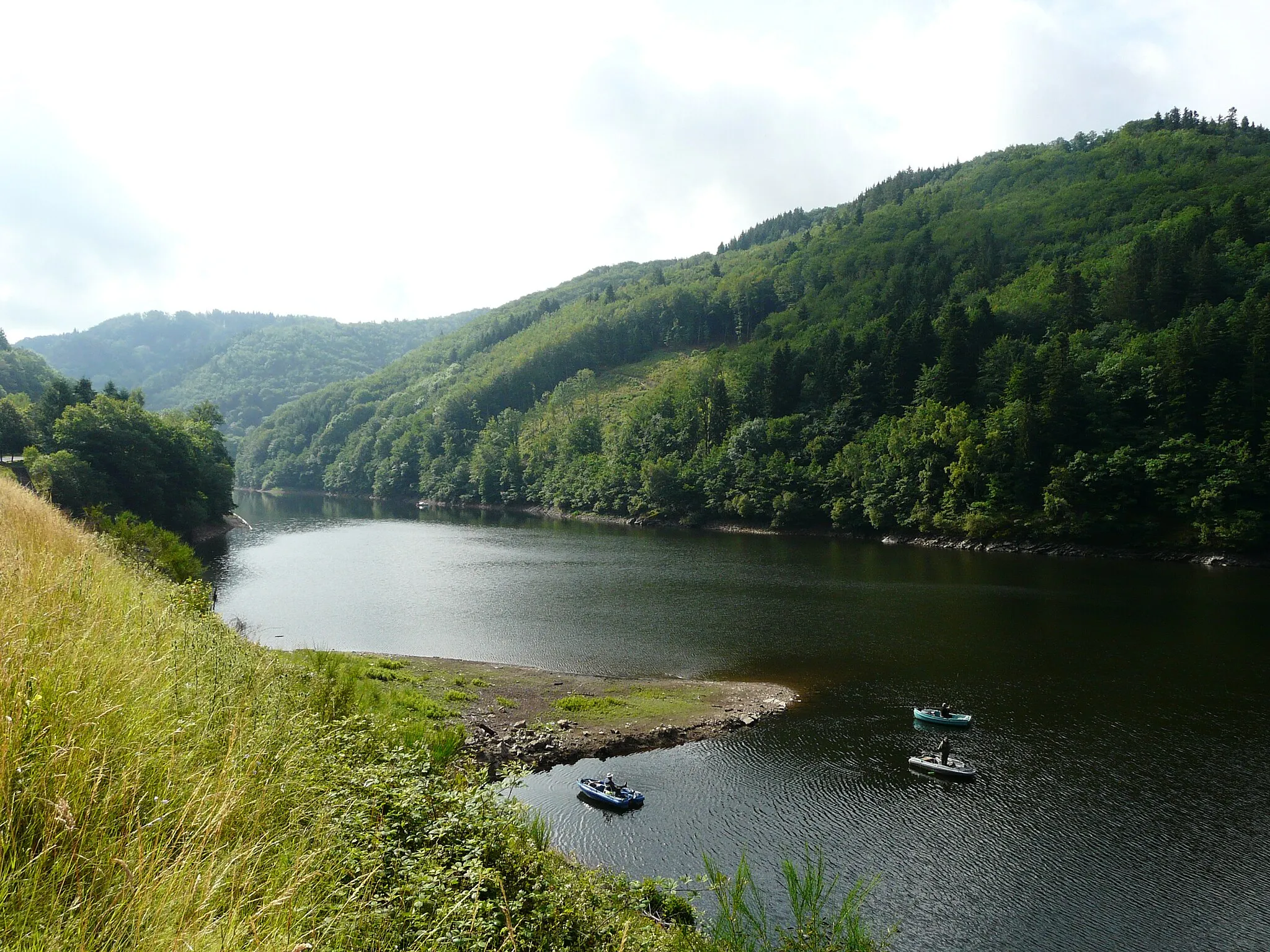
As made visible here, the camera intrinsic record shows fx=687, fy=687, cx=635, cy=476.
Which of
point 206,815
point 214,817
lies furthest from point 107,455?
point 214,817

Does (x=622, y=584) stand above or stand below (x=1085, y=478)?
below

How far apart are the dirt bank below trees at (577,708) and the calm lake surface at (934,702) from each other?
3.07 feet

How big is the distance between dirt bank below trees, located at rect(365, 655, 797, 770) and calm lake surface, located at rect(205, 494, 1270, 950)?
3.07ft

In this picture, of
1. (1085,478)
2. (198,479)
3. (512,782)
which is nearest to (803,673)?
(512,782)

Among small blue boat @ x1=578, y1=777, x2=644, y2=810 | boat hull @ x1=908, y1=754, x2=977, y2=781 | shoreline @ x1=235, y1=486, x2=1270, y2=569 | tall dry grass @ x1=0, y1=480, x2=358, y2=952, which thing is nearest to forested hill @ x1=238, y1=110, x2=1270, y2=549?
shoreline @ x1=235, y1=486, x2=1270, y2=569

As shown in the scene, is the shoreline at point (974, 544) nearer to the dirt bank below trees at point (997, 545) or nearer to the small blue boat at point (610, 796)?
the dirt bank below trees at point (997, 545)

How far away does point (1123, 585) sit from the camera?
5197 centimetres

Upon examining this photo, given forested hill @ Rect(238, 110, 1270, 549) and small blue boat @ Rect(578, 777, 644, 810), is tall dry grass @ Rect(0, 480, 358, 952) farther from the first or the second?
forested hill @ Rect(238, 110, 1270, 549)

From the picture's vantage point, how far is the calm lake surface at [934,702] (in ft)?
59.2

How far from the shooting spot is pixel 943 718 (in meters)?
27.2

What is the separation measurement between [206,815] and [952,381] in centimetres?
9766

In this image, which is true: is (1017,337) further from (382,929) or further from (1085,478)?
(382,929)

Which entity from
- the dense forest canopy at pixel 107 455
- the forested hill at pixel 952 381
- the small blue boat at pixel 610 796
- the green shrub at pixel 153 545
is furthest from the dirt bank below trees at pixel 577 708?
the forested hill at pixel 952 381

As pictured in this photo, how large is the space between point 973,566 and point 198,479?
277ft
